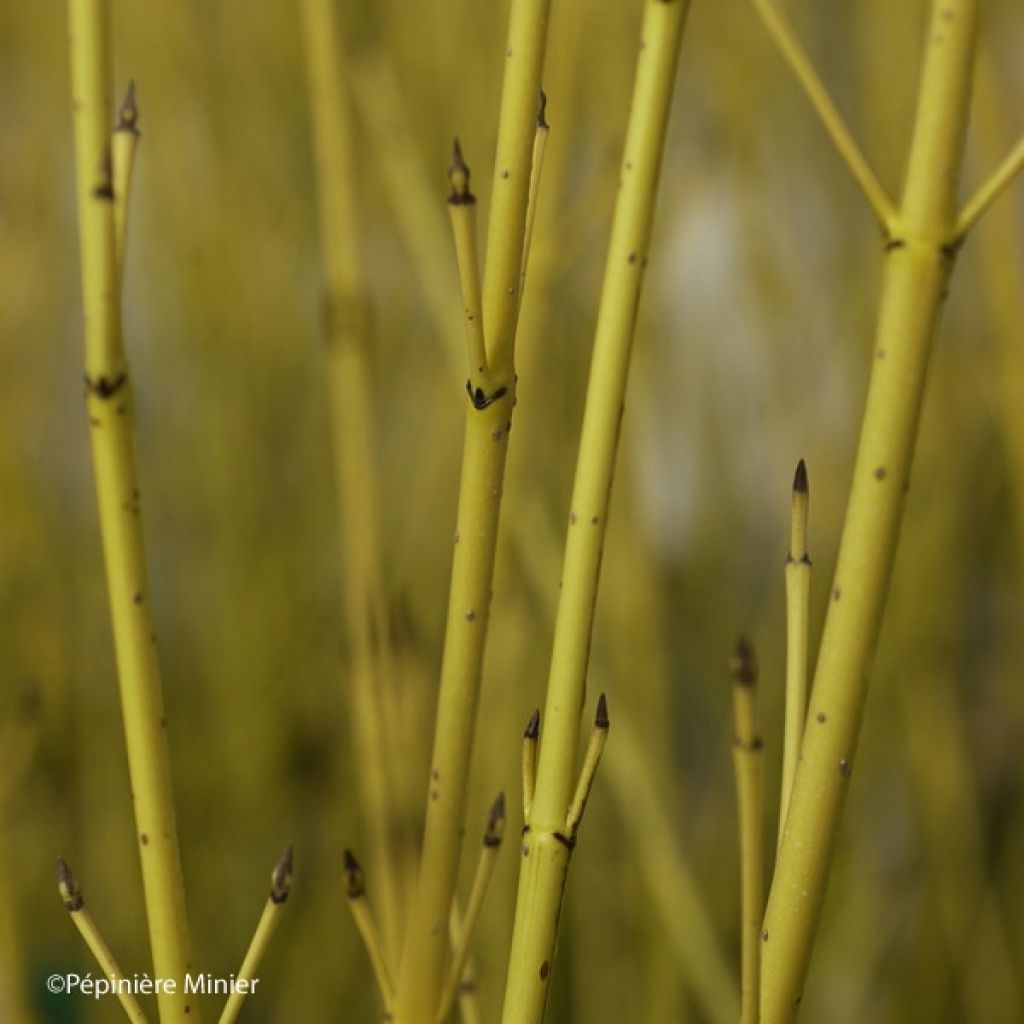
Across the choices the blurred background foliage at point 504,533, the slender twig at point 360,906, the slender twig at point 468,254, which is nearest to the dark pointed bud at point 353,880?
the slender twig at point 360,906

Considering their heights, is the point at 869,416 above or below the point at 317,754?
below

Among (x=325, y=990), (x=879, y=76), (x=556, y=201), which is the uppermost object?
(x=879, y=76)

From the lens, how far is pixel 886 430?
281 millimetres

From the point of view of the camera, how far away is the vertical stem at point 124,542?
0.30 m

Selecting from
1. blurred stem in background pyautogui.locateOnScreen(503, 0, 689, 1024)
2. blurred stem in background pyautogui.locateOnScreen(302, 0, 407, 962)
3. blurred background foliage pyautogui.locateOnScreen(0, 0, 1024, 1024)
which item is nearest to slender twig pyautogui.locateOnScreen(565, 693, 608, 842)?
blurred stem in background pyautogui.locateOnScreen(503, 0, 689, 1024)

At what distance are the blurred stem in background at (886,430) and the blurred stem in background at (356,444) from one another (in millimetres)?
158

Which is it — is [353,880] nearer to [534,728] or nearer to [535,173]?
[534,728]

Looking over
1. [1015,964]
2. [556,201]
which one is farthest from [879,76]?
[1015,964]

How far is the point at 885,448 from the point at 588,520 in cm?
6

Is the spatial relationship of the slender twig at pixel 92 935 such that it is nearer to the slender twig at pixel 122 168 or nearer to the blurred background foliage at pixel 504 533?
the slender twig at pixel 122 168

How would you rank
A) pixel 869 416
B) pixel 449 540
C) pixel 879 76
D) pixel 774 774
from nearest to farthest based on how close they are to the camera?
pixel 869 416, pixel 879 76, pixel 449 540, pixel 774 774

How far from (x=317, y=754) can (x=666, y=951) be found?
0.42m

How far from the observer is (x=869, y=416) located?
284 millimetres

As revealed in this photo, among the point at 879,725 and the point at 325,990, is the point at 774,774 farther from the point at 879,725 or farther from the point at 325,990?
the point at 325,990
